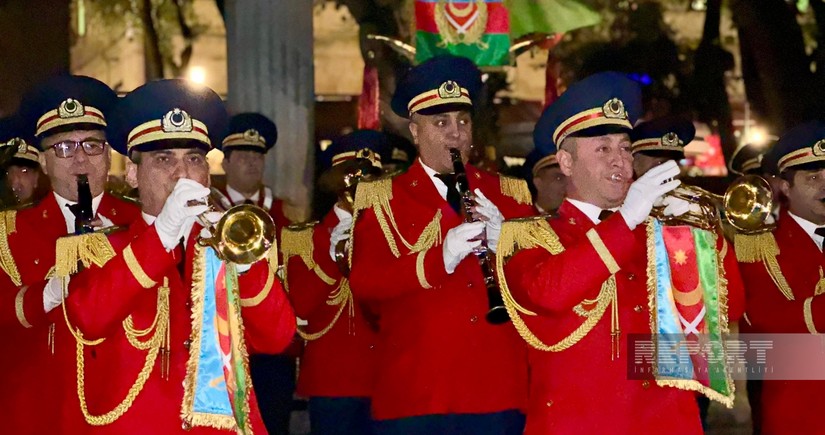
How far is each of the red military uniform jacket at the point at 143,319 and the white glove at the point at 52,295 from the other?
505 mm

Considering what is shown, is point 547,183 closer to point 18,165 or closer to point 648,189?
point 18,165

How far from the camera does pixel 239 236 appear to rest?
5289 millimetres

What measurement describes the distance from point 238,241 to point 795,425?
133 inches

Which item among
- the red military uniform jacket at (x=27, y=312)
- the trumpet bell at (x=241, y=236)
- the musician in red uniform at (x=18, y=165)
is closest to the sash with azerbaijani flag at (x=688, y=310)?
the trumpet bell at (x=241, y=236)

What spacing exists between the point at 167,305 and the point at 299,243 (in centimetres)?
371

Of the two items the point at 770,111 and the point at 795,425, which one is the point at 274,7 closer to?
the point at 770,111

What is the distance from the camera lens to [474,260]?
7.10 metres

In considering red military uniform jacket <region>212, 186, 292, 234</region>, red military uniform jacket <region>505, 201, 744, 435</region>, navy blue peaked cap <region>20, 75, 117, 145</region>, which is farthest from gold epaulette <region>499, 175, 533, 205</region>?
red military uniform jacket <region>212, 186, 292, 234</region>

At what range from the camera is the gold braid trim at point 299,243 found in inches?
364

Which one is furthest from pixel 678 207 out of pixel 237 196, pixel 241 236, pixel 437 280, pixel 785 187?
pixel 237 196

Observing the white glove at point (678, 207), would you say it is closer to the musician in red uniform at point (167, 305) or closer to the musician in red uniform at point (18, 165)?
the musician in red uniform at point (167, 305)

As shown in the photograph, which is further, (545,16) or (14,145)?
(545,16)

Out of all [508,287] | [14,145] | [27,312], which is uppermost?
[14,145]

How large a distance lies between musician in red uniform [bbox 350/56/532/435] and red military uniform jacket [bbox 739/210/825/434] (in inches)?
51.8
